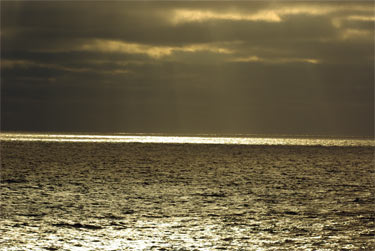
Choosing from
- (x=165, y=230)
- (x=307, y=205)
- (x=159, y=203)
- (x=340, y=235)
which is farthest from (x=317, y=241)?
(x=159, y=203)

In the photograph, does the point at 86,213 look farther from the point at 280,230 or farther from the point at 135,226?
the point at 280,230

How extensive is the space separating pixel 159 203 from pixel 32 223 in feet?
16.9

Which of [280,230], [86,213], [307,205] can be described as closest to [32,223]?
[86,213]

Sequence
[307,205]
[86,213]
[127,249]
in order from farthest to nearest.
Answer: [307,205] < [86,213] < [127,249]

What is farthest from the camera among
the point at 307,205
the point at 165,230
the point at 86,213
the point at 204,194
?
the point at 204,194

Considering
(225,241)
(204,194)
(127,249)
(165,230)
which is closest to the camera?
(127,249)

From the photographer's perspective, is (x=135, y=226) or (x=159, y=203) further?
(x=159, y=203)

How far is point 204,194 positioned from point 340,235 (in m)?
8.55

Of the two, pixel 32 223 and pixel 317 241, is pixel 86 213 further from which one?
pixel 317 241

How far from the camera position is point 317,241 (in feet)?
42.0

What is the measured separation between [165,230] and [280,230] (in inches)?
118

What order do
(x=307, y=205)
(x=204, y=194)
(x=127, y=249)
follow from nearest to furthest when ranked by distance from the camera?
(x=127, y=249), (x=307, y=205), (x=204, y=194)

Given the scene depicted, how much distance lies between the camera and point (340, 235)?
44.2 ft

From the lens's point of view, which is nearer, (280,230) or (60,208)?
(280,230)
